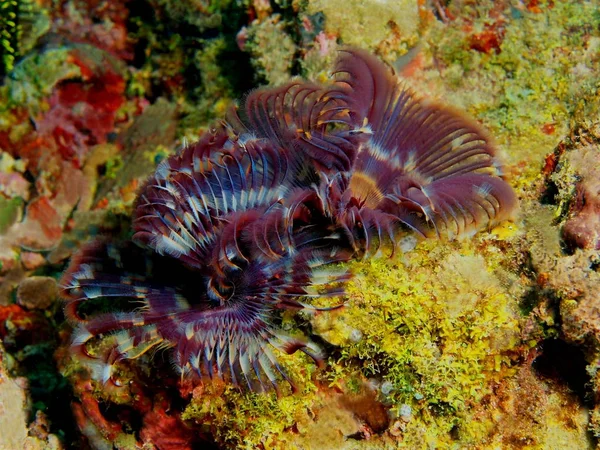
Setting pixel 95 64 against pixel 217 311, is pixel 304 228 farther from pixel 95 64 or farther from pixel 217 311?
pixel 95 64

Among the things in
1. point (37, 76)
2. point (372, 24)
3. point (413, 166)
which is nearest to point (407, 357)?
point (413, 166)

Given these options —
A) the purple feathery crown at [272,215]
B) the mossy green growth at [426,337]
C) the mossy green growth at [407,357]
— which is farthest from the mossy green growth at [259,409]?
the mossy green growth at [426,337]

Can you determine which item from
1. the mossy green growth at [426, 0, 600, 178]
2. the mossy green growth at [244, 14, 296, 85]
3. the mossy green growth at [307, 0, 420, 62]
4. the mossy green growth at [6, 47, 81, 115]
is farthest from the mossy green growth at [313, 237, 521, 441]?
the mossy green growth at [6, 47, 81, 115]

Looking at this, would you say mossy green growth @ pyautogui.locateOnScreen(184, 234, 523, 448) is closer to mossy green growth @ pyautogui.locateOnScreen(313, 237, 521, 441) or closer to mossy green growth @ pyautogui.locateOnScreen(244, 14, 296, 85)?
mossy green growth @ pyautogui.locateOnScreen(313, 237, 521, 441)

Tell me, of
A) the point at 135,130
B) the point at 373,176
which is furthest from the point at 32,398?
the point at 373,176

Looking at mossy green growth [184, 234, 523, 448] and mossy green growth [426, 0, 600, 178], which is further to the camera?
mossy green growth [426, 0, 600, 178]

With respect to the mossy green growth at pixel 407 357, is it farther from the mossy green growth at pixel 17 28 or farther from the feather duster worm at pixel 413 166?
the mossy green growth at pixel 17 28

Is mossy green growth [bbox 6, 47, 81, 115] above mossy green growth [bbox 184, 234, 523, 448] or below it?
above

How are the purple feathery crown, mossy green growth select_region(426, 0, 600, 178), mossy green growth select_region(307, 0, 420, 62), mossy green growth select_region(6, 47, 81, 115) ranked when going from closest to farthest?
the purple feathery crown < mossy green growth select_region(426, 0, 600, 178) < mossy green growth select_region(307, 0, 420, 62) < mossy green growth select_region(6, 47, 81, 115)
